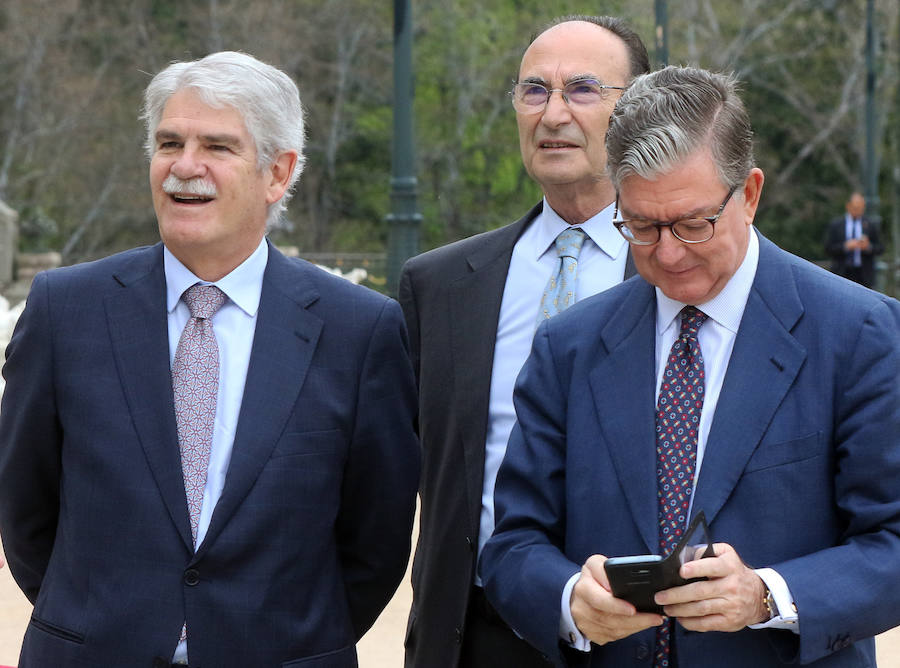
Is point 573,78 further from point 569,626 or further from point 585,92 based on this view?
point 569,626

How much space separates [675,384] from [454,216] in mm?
32310

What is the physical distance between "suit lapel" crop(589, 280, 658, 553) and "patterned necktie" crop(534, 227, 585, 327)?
0.76m

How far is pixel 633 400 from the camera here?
2.69 meters

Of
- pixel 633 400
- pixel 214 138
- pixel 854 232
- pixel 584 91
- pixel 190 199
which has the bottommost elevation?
pixel 633 400

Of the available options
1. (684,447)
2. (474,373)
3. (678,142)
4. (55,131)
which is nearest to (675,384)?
(684,447)

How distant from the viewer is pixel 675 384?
268cm

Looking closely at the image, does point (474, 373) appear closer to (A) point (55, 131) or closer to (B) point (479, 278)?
(B) point (479, 278)

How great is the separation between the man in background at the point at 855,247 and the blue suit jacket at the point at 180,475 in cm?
1947

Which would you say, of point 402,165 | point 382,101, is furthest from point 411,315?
point 382,101

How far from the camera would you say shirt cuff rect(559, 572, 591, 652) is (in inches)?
101

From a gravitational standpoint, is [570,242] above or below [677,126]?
below

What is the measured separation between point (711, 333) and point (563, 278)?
0.97 meters

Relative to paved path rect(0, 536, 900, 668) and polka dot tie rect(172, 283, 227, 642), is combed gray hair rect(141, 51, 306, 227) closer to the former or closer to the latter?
polka dot tie rect(172, 283, 227, 642)

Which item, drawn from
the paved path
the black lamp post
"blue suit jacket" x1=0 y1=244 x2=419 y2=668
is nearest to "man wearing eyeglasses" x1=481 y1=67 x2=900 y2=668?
"blue suit jacket" x1=0 y1=244 x2=419 y2=668
